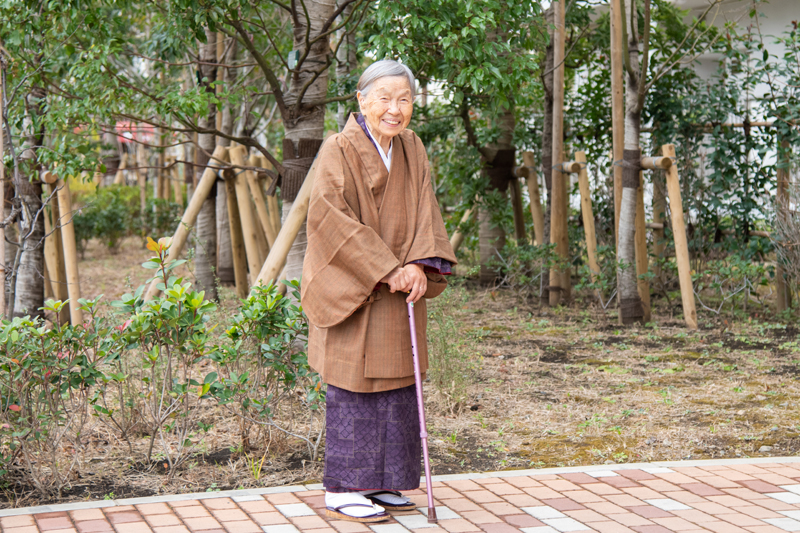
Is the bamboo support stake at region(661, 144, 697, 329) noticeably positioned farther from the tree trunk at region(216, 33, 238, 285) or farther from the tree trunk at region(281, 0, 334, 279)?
the tree trunk at region(216, 33, 238, 285)

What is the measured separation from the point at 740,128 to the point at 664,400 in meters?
3.90

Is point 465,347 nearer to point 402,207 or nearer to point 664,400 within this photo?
point 664,400

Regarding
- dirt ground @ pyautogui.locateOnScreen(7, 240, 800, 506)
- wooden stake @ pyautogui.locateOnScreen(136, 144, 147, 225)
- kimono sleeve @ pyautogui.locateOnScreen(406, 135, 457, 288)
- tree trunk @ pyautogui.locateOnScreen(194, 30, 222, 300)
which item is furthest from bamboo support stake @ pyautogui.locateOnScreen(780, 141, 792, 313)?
wooden stake @ pyautogui.locateOnScreen(136, 144, 147, 225)

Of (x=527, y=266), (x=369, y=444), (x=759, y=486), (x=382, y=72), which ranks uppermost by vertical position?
(x=382, y=72)

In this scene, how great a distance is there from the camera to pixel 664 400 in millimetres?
4613

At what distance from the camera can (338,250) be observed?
2.85 meters

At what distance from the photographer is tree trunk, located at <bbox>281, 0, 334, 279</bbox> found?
210 inches

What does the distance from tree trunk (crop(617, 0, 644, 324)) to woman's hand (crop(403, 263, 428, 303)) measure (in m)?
3.99

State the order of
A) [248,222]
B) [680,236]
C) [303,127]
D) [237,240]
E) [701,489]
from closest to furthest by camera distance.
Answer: [701,489]
[303,127]
[680,236]
[248,222]
[237,240]

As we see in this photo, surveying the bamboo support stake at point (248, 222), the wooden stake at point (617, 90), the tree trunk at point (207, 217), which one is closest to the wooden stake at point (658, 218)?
the wooden stake at point (617, 90)

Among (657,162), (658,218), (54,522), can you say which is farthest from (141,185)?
(54,522)

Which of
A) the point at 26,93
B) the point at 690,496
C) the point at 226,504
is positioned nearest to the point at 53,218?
the point at 26,93

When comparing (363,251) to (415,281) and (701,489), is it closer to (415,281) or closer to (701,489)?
(415,281)

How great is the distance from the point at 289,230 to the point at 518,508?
278 cm
